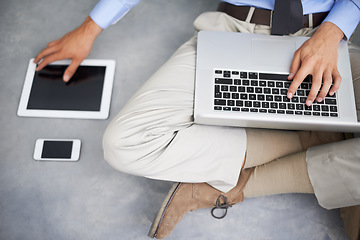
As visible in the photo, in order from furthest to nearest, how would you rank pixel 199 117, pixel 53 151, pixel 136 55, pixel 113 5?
1. pixel 136 55
2. pixel 53 151
3. pixel 113 5
4. pixel 199 117

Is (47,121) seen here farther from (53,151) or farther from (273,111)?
(273,111)

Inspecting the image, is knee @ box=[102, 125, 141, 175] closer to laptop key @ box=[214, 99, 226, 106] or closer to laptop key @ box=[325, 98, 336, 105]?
laptop key @ box=[214, 99, 226, 106]

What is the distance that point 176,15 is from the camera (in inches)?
60.7

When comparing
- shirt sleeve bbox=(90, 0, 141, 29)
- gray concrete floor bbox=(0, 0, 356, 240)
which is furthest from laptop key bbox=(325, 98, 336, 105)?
shirt sleeve bbox=(90, 0, 141, 29)

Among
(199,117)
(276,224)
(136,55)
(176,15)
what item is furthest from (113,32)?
(276,224)

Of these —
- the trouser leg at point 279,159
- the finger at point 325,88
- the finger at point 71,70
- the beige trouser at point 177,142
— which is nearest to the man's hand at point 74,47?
the finger at point 71,70

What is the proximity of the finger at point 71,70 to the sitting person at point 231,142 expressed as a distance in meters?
0.20

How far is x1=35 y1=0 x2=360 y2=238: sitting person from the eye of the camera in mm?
958

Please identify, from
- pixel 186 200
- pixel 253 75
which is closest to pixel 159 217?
pixel 186 200

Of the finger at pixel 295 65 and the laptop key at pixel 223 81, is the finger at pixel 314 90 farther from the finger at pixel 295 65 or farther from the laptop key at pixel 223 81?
the laptop key at pixel 223 81

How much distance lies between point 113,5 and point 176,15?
51 centimetres

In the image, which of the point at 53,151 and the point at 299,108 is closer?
the point at 299,108

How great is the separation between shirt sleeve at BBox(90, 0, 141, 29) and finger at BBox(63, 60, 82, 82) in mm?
201

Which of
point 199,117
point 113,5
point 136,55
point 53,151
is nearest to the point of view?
point 199,117
